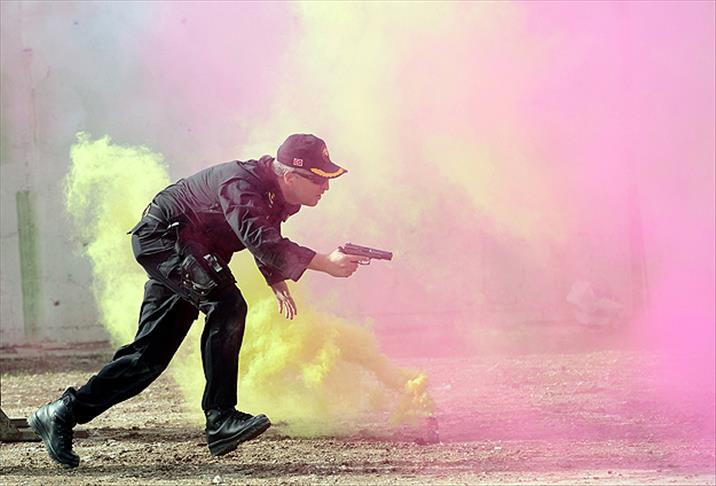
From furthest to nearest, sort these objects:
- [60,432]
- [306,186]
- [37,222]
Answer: [37,222] → [60,432] → [306,186]

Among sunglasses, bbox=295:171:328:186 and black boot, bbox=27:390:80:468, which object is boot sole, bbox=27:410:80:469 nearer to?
black boot, bbox=27:390:80:468

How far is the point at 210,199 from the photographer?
4.98 m

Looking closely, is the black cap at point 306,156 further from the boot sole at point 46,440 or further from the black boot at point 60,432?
the boot sole at point 46,440

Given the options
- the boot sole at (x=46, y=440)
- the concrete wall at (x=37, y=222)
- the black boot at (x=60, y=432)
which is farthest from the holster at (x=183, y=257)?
the concrete wall at (x=37, y=222)

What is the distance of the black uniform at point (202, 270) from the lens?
15.7ft

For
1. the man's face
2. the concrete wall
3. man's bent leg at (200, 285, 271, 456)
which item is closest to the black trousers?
man's bent leg at (200, 285, 271, 456)

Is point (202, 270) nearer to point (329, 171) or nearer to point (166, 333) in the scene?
point (166, 333)

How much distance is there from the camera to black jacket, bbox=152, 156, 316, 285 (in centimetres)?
466

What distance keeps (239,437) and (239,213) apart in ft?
3.26

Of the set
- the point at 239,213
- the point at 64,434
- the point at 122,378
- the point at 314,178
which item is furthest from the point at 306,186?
the point at 64,434

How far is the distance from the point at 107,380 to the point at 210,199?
0.95m

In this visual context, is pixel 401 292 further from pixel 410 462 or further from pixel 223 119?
pixel 410 462

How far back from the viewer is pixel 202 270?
4.84 m

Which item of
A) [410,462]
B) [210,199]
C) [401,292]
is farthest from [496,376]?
[210,199]
